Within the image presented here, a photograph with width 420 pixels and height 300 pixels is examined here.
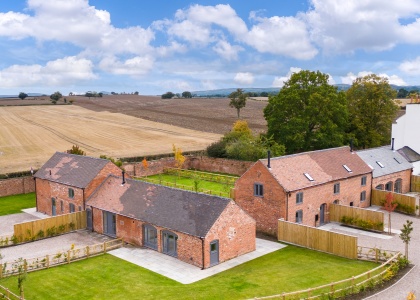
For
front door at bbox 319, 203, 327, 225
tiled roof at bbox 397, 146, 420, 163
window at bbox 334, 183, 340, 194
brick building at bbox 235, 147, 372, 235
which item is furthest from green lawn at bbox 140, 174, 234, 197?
tiled roof at bbox 397, 146, 420, 163

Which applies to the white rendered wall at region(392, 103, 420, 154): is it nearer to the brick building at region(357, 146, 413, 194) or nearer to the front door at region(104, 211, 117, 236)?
the brick building at region(357, 146, 413, 194)

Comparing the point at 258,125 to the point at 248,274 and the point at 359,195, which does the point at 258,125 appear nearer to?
the point at 359,195

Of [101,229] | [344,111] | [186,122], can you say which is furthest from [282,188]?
[186,122]

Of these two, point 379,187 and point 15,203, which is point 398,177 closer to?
point 379,187

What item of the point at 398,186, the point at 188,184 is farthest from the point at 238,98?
the point at 398,186

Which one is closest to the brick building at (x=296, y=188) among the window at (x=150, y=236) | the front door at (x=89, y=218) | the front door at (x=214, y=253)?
the front door at (x=214, y=253)

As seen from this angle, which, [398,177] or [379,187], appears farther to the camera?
[398,177]

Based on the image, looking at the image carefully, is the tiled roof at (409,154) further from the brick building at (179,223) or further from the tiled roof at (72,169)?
the tiled roof at (72,169)
